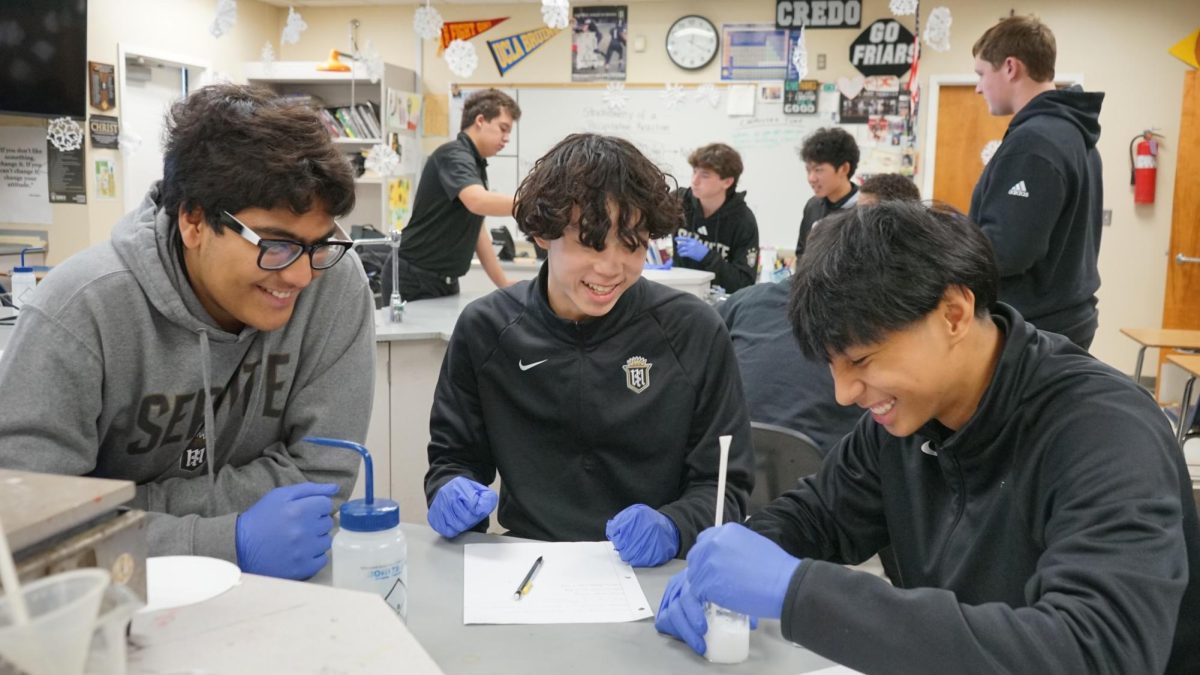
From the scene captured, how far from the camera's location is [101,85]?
5.37 metres

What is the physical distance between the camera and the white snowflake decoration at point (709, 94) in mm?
A: 6547

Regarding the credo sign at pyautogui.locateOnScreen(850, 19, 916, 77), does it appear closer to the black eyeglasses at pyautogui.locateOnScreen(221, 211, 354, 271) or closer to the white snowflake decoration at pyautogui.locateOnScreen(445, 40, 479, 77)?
the white snowflake decoration at pyautogui.locateOnScreen(445, 40, 479, 77)

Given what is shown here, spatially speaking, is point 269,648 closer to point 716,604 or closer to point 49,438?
point 716,604

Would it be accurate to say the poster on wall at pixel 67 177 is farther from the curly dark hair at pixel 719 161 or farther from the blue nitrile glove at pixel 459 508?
the blue nitrile glove at pixel 459 508

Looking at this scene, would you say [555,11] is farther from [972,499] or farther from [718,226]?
[972,499]

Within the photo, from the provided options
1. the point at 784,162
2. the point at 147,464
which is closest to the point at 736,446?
the point at 147,464

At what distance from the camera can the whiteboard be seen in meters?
6.50

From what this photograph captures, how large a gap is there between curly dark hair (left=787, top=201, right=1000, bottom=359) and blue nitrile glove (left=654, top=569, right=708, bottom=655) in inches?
12.0

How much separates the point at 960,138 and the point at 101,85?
5.19 meters

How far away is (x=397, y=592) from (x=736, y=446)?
670mm

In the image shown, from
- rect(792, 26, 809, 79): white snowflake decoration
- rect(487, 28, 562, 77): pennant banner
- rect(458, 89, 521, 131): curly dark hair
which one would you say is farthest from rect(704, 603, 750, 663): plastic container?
rect(487, 28, 562, 77): pennant banner

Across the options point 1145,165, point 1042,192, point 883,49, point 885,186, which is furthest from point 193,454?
point 1145,165

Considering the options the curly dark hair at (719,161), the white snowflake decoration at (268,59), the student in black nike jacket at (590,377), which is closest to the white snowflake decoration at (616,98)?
the curly dark hair at (719,161)

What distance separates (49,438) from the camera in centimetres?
117
